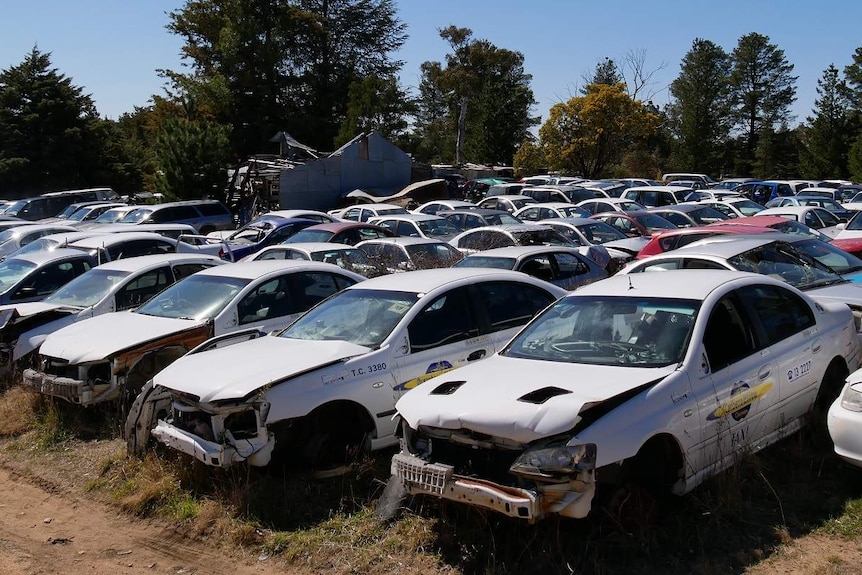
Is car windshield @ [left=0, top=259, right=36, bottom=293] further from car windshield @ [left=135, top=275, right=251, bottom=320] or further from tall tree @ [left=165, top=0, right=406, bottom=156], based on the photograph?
tall tree @ [left=165, top=0, right=406, bottom=156]

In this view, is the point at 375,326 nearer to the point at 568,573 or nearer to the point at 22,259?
the point at 568,573

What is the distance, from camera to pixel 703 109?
68.1 m

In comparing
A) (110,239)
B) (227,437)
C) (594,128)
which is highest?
(594,128)

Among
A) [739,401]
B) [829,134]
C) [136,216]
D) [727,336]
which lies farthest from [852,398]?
[829,134]

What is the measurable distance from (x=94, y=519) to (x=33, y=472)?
5.12 ft

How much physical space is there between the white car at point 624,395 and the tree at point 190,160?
93.8ft

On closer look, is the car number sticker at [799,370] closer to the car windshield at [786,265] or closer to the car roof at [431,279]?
the car roof at [431,279]

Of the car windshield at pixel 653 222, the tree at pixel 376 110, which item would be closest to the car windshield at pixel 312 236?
the car windshield at pixel 653 222

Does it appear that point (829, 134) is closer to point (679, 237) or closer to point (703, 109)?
point (703, 109)

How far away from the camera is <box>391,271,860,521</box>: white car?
15.6ft

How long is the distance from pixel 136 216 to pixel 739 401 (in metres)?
22.2

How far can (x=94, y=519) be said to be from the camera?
21.6ft

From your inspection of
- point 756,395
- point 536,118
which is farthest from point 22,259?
point 536,118

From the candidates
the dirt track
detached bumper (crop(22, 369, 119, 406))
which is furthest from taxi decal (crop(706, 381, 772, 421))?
detached bumper (crop(22, 369, 119, 406))
